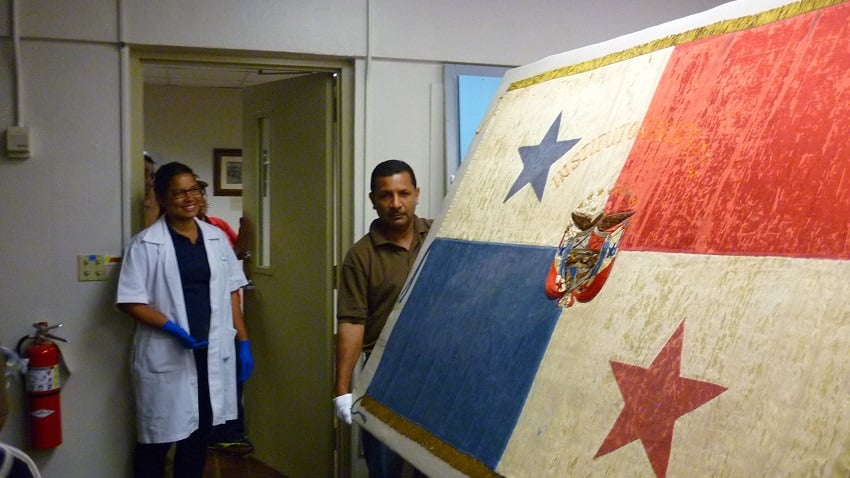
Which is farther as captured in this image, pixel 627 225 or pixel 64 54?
pixel 64 54

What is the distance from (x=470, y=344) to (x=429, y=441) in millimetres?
164

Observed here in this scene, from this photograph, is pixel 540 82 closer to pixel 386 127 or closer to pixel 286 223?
pixel 386 127

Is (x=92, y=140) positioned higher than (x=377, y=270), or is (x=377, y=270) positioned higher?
(x=92, y=140)

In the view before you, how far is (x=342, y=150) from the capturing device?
2.60 metres

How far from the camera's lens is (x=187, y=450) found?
2.36m

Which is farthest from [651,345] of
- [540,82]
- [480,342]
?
[540,82]

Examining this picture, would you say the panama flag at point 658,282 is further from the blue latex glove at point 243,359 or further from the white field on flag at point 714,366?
the blue latex glove at point 243,359

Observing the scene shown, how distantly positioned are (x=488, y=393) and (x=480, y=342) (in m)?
0.10

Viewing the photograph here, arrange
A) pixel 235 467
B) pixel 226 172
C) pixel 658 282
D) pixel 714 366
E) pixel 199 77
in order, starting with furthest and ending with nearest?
pixel 226 172, pixel 199 77, pixel 235 467, pixel 658 282, pixel 714 366

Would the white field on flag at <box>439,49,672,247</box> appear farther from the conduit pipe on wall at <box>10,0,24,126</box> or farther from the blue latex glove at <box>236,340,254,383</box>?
the conduit pipe on wall at <box>10,0,24,126</box>

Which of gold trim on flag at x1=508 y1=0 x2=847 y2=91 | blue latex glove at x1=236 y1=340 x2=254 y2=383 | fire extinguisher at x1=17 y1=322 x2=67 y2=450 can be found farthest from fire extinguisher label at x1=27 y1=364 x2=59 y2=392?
gold trim on flag at x1=508 y1=0 x2=847 y2=91

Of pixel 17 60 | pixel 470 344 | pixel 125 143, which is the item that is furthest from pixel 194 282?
pixel 470 344

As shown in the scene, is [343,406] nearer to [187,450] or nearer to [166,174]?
[187,450]

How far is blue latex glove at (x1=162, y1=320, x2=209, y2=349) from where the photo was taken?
7.34 ft
